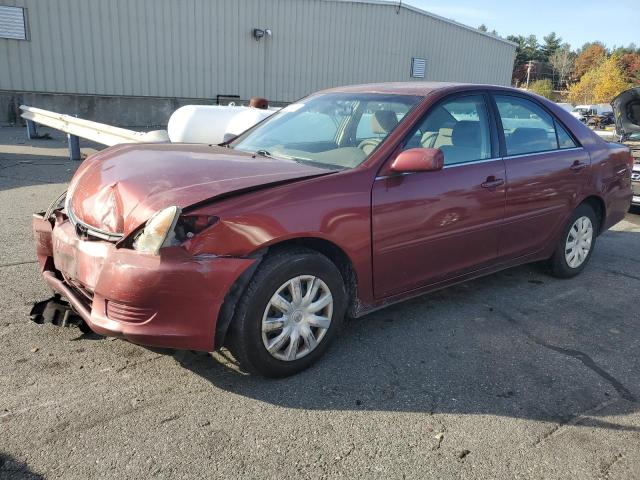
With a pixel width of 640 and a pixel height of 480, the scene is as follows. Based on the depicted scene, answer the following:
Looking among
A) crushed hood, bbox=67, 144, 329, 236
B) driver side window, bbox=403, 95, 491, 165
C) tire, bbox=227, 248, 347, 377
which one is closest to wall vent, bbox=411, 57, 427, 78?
driver side window, bbox=403, 95, 491, 165

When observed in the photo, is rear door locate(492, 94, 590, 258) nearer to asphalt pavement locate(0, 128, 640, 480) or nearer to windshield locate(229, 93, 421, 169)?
asphalt pavement locate(0, 128, 640, 480)

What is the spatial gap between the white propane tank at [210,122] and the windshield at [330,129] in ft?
11.2

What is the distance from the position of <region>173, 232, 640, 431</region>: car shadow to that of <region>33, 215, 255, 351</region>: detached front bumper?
47cm

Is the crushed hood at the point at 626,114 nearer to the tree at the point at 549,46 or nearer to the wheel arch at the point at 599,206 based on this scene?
the wheel arch at the point at 599,206

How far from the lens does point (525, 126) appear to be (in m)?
4.39

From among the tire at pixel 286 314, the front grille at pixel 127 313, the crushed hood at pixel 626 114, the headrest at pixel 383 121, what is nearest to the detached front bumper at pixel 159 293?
the front grille at pixel 127 313

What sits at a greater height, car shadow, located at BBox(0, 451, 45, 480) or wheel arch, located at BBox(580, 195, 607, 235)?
wheel arch, located at BBox(580, 195, 607, 235)

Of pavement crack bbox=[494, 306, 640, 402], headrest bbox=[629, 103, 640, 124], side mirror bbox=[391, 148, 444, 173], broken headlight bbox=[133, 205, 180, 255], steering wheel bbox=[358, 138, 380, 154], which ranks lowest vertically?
pavement crack bbox=[494, 306, 640, 402]

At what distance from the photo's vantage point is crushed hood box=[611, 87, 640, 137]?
9.04 metres

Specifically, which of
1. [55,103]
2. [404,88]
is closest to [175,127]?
[404,88]

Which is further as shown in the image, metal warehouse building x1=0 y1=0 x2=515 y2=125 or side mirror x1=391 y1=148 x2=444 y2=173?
metal warehouse building x1=0 y1=0 x2=515 y2=125

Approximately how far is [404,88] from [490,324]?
186 centimetres

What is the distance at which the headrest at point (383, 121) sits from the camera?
11.6ft

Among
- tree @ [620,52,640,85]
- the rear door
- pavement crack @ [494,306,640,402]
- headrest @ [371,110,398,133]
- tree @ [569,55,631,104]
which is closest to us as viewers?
pavement crack @ [494,306,640,402]
